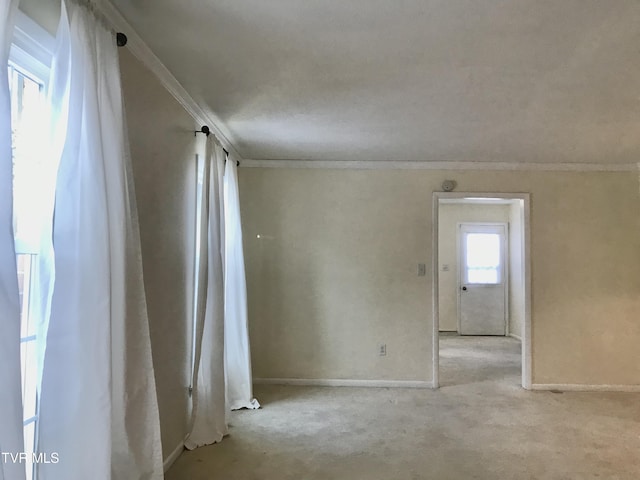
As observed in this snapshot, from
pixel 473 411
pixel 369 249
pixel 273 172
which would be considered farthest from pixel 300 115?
pixel 473 411

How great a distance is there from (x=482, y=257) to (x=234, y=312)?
5.80 m

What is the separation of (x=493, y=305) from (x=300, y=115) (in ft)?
20.7

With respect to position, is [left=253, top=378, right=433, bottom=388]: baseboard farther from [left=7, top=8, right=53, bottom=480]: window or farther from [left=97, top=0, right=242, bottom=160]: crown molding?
[left=7, top=8, right=53, bottom=480]: window

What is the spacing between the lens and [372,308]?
4.75 metres

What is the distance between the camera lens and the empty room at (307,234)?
61.4 inches

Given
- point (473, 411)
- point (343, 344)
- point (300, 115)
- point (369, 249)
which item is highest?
point (300, 115)

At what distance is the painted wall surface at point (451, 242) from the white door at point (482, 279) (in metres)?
0.11

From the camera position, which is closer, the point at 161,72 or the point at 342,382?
the point at 161,72

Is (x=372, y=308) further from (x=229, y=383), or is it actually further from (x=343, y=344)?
(x=229, y=383)

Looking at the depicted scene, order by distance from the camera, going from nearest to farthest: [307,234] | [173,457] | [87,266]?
[87,266], [173,457], [307,234]

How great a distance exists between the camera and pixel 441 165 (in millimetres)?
4754

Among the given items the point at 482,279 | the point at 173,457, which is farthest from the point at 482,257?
the point at 173,457

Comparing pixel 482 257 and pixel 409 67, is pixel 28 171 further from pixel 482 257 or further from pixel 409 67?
pixel 482 257

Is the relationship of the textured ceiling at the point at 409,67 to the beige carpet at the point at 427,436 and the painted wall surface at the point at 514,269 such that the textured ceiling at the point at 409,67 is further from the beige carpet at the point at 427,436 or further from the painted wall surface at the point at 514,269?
the painted wall surface at the point at 514,269
